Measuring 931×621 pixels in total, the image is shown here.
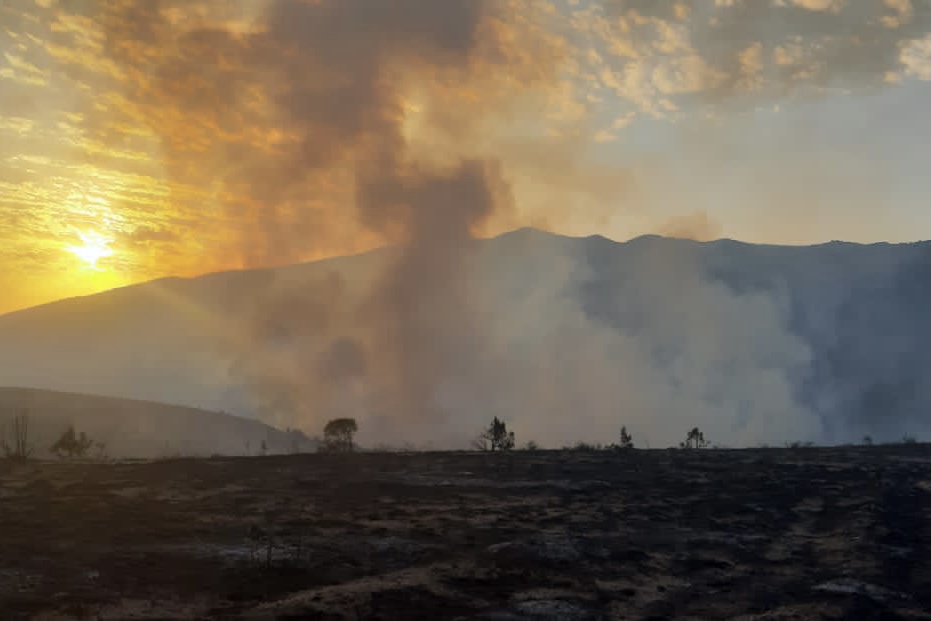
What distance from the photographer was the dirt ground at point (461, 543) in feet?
43.0

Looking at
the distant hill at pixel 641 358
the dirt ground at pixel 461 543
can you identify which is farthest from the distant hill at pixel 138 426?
the dirt ground at pixel 461 543

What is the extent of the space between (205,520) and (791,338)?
437ft

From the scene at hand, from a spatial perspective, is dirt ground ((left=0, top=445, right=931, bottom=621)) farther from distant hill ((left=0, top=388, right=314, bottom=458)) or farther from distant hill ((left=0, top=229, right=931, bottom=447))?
distant hill ((left=0, top=229, right=931, bottom=447))

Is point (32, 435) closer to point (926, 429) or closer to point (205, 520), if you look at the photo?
point (205, 520)

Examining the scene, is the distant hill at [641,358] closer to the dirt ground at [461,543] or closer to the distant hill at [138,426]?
the distant hill at [138,426]

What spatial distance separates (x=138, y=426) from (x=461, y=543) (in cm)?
8128

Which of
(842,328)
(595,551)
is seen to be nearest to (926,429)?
(842,328)

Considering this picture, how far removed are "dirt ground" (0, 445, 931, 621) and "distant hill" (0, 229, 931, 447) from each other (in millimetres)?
96534

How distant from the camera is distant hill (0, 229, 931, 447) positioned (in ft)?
393

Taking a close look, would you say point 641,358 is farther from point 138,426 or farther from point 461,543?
point 461,543

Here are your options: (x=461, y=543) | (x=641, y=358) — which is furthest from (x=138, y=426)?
(x=641, y=358)

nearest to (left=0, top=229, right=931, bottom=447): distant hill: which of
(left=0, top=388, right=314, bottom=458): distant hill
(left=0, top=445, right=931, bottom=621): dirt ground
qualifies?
(left=0, top=388, right=314, bottom=458): distant hill

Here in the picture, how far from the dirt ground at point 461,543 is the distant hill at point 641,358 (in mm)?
96534

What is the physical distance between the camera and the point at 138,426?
86.5 metres
